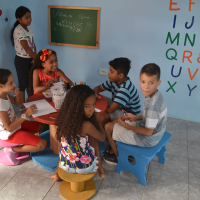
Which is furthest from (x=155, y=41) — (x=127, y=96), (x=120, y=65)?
(x=127, y=96)

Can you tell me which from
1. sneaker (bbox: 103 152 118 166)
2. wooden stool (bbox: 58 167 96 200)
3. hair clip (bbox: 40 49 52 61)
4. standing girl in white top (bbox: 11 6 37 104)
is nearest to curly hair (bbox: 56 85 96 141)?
wooden stool (bbox: 58 167 96 200)

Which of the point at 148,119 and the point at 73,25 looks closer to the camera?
the point at 148,119

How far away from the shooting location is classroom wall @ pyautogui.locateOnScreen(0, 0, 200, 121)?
9.09 feet

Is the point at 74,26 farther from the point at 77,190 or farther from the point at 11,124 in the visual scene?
the point at 77,190

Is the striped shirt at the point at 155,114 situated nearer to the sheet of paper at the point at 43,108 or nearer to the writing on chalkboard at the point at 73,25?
the sheet of paper at the point at 43,108

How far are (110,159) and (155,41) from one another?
5.72 feet

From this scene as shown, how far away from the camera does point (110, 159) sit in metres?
2.13

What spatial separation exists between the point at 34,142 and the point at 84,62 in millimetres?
1775

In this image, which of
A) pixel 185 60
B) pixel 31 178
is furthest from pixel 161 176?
pixel 185 60

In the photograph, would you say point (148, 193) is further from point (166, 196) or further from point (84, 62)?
point (84, 62)

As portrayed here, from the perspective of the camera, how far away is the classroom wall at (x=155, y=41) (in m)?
2.77

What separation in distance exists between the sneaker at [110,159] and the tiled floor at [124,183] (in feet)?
0.16

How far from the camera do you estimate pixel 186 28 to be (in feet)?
9.03

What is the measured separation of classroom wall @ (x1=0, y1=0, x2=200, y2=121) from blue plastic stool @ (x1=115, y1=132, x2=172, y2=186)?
1.24 metres
